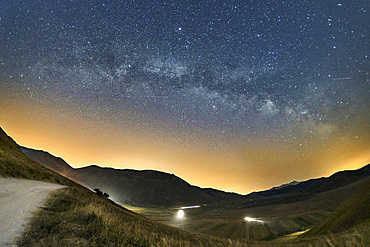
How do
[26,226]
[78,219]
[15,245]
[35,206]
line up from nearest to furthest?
[15,245]
[26,226]
[78,219]
[35,206]

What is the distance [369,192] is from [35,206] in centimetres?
4227

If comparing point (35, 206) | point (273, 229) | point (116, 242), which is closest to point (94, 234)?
point (116, 242)

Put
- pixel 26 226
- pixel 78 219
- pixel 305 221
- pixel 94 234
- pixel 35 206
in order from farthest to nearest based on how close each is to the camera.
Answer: pixel 305 221 < pixel 35 206 < pixel 78 219 < pixel 26 226 < pixel 94 234

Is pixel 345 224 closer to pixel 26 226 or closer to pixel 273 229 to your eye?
pixel 26 226

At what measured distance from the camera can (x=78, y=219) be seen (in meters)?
9.20

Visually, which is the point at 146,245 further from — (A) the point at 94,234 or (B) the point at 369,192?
(B) the point at 369,192

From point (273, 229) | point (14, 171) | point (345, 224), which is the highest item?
point (14, 171)

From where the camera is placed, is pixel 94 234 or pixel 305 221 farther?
pixel 305 221

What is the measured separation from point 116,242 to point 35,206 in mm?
7863

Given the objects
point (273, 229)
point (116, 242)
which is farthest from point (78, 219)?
point (273, 229)

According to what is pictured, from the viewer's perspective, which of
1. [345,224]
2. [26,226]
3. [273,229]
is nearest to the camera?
[26,226]

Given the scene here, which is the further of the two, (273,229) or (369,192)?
(273,229)

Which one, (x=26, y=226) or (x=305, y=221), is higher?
(x=26, y=226)

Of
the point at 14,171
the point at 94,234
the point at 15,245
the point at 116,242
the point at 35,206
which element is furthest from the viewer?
the point at 14,171
